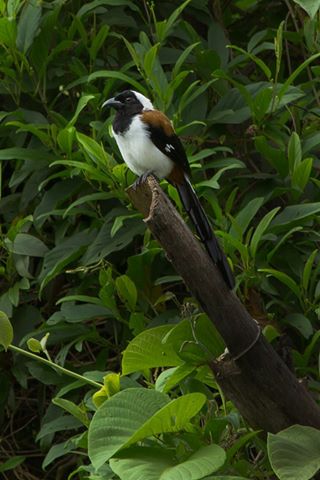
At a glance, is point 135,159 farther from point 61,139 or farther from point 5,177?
point 5,177

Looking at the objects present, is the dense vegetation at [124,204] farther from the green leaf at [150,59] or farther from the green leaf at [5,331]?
the green leaf at [5,331]

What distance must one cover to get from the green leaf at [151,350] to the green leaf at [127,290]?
0.45m

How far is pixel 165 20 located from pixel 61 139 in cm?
64

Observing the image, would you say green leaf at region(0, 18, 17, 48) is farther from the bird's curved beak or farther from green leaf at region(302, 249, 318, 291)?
green leaf at region(302, 249, 318, 291)

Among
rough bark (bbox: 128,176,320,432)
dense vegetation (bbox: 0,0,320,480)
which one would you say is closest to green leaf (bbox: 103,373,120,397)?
dense vegetation (bbox: 0,0,320,480)

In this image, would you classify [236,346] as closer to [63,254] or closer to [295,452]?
[295,452]

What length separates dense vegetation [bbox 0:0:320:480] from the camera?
3547mm

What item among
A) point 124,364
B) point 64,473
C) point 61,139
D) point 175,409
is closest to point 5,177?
point 61,139

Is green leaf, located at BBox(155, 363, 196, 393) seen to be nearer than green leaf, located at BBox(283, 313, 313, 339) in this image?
Yes

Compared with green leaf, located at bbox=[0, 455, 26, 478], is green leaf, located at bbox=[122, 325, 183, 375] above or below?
above

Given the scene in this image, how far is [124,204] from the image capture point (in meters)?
3.75

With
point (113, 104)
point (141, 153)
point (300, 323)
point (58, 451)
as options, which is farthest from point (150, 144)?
point (58, 451)

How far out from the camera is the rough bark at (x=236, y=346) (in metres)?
2.90

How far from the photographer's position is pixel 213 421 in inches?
121
